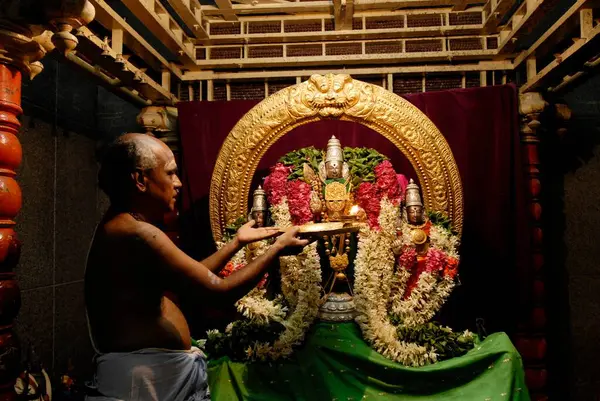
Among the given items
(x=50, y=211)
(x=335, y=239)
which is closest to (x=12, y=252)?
(x=50, y=211)

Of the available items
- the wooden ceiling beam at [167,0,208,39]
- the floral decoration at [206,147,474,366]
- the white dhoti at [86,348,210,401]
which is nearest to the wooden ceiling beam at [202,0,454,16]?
the wooden ceiling beam at [167,0,208,39]

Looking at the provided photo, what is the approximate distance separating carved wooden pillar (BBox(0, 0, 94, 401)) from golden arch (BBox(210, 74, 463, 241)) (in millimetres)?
2067

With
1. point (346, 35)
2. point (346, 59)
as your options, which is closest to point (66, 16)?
point (346, 59)

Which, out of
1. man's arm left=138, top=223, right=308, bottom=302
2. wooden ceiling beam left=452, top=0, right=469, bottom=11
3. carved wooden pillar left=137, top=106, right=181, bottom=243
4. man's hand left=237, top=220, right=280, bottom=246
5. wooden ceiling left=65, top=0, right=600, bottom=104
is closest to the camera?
man's arm left=138, top=223, right=308, bottom=302

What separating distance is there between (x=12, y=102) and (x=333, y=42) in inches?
133

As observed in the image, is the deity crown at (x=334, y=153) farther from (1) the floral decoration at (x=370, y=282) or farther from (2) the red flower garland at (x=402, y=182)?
(2) the red flower garland at (x=402, y=182)

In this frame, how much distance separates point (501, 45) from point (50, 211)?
4.52m

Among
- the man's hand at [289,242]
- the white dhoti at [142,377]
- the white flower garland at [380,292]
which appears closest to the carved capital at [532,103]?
the white flower garland at [380,292]

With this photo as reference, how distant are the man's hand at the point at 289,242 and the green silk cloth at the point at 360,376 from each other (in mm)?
1475

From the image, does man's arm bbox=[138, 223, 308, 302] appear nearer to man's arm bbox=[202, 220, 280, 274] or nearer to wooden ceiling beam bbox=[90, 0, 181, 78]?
man's arm bbox=[202, 220, 280, 274]

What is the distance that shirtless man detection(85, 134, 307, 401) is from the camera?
1.83 m

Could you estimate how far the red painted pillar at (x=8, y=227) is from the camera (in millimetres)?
2137

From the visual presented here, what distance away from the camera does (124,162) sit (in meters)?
1.91

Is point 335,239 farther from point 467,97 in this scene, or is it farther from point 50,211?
point 50,211
